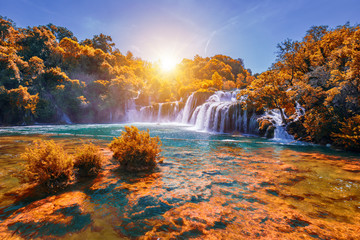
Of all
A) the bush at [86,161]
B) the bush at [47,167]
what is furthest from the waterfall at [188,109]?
the bush at [47,167]

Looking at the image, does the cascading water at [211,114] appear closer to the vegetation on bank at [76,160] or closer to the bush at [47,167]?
the vegetation on bank at [76,160]

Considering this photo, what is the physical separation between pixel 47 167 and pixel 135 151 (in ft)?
7.29

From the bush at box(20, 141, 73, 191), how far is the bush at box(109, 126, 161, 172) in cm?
168

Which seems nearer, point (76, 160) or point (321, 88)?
point (76, 160)

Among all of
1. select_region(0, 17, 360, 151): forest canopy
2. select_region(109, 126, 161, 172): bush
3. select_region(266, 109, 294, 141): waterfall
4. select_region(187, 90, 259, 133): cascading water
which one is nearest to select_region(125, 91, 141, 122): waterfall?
select_region(0, 17, 360, 151): forest canopy

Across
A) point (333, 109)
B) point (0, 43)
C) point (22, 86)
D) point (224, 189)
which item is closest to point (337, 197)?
point (224, 189)

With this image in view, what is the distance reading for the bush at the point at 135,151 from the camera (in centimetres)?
503

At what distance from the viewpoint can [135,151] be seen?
5043 millimetres

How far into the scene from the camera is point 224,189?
3785 millimetres

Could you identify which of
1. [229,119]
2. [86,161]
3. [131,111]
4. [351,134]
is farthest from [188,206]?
[131,111]

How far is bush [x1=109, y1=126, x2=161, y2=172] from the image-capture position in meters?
5.03

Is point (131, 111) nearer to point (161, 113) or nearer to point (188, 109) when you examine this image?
point (161, 113)

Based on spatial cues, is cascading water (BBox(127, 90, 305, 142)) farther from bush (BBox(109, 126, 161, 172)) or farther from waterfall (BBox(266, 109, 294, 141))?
bush (BBox(109, 126, 161, 172))

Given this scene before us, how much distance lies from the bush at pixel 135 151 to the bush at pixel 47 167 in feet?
5.51
